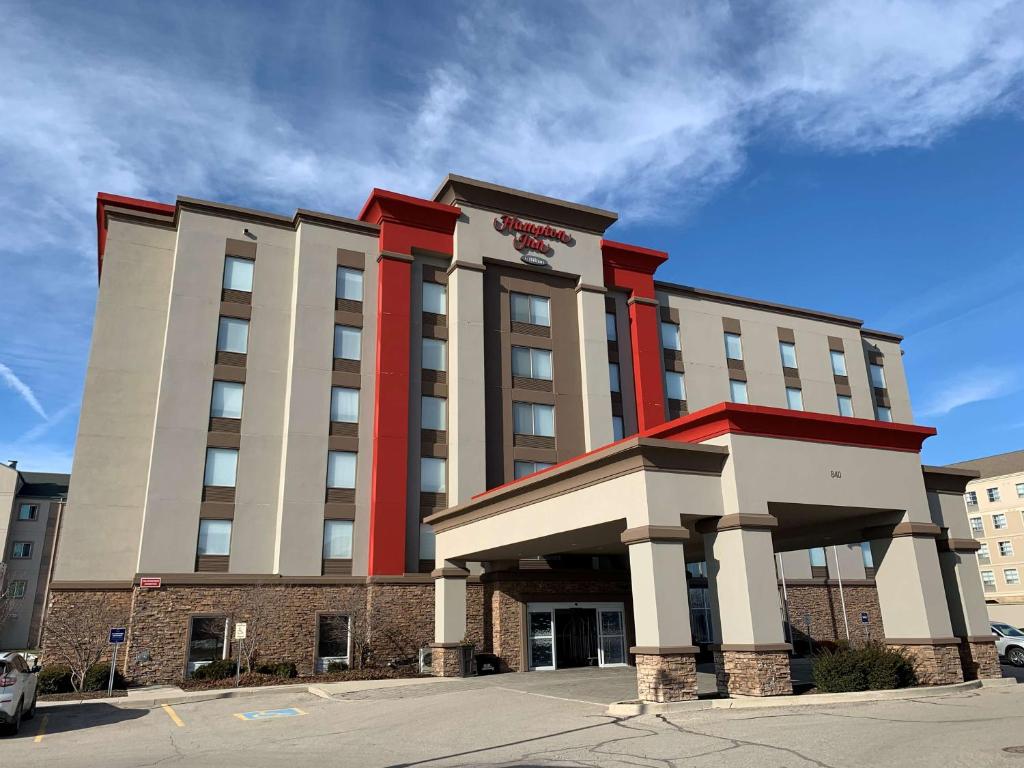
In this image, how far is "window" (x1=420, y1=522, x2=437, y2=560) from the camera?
3347 centimetres

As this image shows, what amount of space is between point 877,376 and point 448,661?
36.4 meters

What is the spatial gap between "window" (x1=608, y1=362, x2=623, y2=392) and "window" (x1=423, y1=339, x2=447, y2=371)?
8.78 metres

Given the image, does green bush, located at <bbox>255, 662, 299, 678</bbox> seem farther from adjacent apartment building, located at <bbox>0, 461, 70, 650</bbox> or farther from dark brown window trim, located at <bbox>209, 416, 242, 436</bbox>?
adjacent apartment building, located at <bbox>0, 461, 70, 650</bbox>

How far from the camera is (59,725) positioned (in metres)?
19.1

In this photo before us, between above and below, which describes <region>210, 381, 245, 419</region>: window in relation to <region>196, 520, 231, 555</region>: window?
above

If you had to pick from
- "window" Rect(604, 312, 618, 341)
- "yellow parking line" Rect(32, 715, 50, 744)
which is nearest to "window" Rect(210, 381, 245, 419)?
"yellow parking line" Rect(32, 715, 50, 744)

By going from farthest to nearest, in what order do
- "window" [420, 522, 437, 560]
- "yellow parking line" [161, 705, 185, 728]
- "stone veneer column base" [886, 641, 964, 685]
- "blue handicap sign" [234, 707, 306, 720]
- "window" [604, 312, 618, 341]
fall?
"window" [604, 312, 618, 341] < "window" [420, 522, 437, 560] < "stone veneer column base" [886, 641, 964, 685] < "blue handicap sign" [234, 707, 306, 720] < "yellow parking line" [161, 705, 185, 728]

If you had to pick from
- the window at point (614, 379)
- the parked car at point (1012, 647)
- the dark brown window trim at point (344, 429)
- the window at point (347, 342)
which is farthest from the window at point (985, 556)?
the window at point (347, 342)

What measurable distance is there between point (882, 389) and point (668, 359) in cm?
1755

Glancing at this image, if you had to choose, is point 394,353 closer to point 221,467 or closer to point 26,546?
point 221,467


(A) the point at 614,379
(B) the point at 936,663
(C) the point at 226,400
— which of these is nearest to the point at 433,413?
(C) the point at 226,400

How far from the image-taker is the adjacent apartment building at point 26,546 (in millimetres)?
63438

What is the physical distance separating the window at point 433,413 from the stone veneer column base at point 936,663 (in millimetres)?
20948

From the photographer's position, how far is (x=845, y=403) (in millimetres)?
48031
